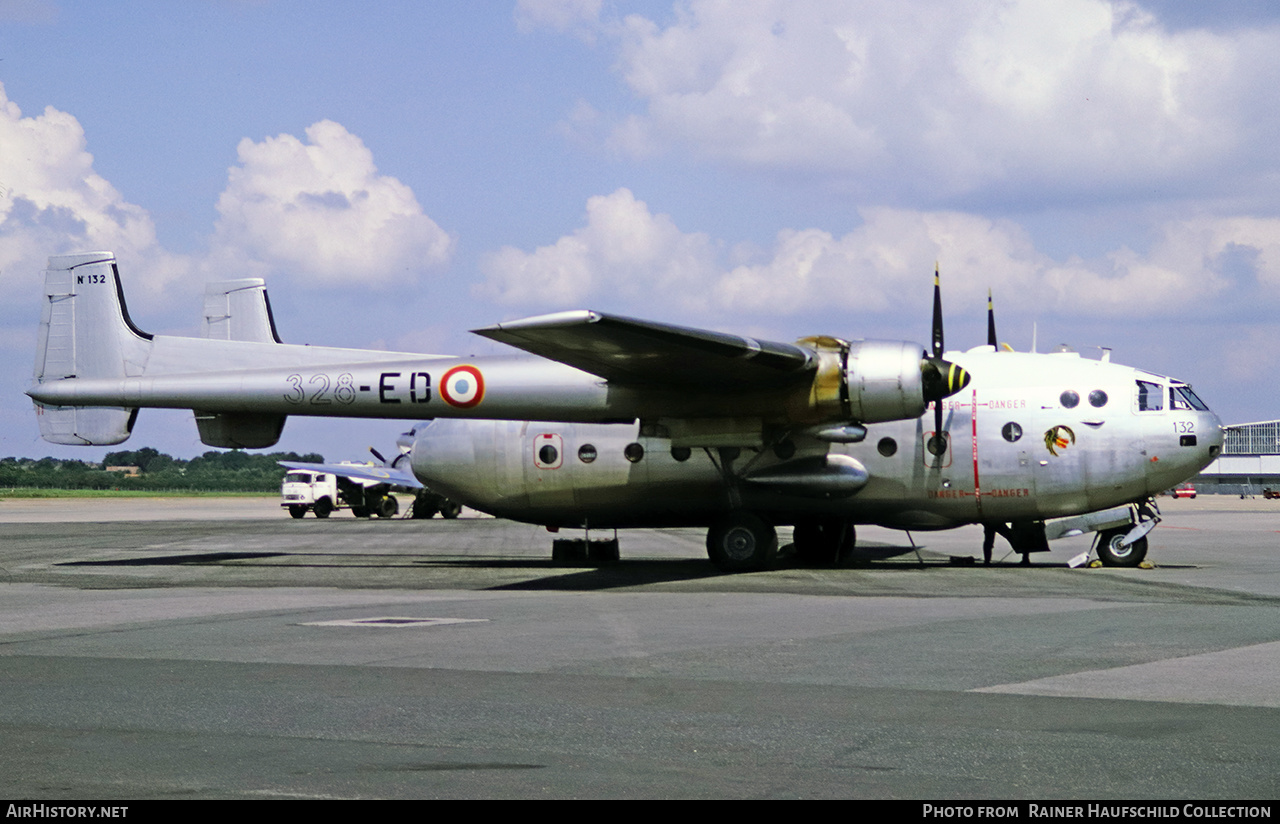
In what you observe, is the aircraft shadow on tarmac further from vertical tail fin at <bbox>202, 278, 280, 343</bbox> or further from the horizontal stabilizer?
vertical tail fin at <bbox>202, 278, 280, 343</bbox>

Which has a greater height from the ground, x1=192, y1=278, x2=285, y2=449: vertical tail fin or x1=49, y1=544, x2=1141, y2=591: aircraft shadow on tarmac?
x1=192, y1=278, x2=285, y2=449: vertical tail fin

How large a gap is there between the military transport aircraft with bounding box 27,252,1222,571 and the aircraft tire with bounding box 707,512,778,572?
0.04 meters

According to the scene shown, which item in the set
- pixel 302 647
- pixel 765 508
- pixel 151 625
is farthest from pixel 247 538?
pixel 302 647

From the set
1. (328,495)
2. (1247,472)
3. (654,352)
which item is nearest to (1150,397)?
(654,352)

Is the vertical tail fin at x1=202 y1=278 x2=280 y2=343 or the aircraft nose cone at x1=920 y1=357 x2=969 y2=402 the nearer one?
the aircraft nose cone at x1=920 y1=357 x2=969 y2=402

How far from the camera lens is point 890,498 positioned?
77.1 feet

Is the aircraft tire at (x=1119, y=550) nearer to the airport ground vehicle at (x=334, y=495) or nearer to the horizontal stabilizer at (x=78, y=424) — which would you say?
the horizontal stabilizer at (x=78, y=424)

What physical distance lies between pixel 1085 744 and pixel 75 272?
A: 25679 mm

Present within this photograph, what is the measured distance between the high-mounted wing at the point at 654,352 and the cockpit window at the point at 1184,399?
746cm

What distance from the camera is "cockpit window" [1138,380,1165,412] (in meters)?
23.0

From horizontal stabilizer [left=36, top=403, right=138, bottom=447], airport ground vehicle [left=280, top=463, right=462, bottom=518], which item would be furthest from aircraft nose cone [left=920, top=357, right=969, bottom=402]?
airport ground vehicle [left=280, top=463, right=462, bottom=518]

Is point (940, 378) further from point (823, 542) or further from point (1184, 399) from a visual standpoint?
point (823, 542)

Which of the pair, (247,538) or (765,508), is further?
(247,538)

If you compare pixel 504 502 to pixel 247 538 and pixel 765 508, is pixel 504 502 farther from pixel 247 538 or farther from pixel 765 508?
pixel 247 538
